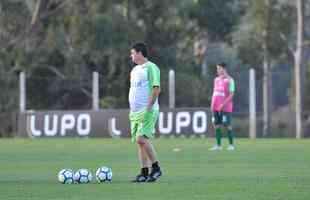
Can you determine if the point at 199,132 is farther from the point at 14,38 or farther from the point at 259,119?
the point at 14,38

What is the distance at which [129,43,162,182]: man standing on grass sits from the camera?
1638 centimetres

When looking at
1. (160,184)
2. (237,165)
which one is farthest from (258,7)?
(160,184)

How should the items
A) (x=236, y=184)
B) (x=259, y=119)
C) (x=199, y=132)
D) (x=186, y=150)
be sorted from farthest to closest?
1. (x=259, y=119)
2. (x=199, y=132)
3. (x=186, y=150)
4. (x=236, y=184)

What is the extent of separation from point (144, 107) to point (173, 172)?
2.37 m

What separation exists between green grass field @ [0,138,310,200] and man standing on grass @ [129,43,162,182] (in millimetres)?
349

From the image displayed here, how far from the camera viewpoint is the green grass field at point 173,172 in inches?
552

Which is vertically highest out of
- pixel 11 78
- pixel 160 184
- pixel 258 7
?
pixel 258 7

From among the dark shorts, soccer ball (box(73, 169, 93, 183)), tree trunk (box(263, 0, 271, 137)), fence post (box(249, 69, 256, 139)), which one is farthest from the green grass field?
tree trunk (box(263, 0, 271, 137))

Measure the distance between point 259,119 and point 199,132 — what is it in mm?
10510

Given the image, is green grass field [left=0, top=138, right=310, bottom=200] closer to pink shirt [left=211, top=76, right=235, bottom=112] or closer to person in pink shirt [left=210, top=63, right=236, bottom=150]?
person in pink shirt [left=210, top=63, right=236, bottom=150]

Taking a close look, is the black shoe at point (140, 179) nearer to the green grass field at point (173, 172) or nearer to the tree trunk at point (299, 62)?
the green grass field at point (173, 172)

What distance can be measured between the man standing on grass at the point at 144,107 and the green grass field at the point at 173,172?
349 mm

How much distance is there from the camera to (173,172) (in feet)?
60.6

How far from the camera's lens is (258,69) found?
5081 cm
